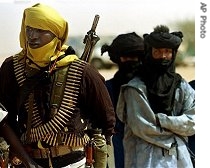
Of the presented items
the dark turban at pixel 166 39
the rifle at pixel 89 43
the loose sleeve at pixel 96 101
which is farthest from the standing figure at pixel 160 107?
the loose sleeve at pixel 96 101

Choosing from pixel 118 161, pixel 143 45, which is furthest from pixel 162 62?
pixel 118 161

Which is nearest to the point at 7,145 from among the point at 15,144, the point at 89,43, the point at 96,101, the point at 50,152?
the point at 15,144

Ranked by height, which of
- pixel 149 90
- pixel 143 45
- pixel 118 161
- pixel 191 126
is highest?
pixel 143 45

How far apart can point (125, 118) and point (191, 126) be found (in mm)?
312

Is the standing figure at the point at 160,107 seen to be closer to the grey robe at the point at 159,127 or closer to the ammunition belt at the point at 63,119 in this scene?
the grey robe at the point at 159,127

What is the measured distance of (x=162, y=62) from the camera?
259 cm

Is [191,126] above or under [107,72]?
under

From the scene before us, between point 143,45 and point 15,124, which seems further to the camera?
point 143,45

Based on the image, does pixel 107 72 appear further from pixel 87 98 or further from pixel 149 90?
pixel 87 98

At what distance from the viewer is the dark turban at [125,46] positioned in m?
2.61

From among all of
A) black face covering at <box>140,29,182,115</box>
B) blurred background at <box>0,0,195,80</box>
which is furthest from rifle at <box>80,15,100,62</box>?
black face covering at <box>140,29,182,115</box>

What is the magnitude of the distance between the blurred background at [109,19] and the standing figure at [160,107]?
5cm

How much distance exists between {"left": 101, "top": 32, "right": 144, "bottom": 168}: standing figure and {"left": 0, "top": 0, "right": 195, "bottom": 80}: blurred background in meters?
0.06
